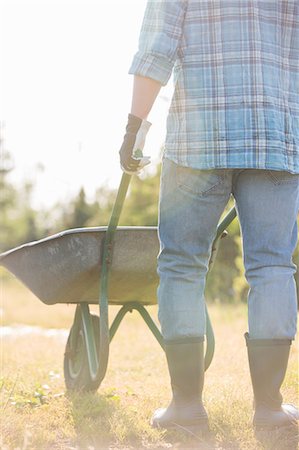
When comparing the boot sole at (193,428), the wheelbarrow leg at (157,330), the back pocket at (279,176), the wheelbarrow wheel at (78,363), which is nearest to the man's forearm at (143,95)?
the back pocket at (279,176)

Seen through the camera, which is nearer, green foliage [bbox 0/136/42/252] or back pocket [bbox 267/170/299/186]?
back pocket [bbox 267/170/299/186]

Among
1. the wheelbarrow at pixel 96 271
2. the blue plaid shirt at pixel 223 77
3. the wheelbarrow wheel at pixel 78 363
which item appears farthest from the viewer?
the wheelbarrow wheel at pixel 78 363

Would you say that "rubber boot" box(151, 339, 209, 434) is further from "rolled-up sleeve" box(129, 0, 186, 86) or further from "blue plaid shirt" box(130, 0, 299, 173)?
"rolled-up sleeve" box(129, 0, 186, 86)

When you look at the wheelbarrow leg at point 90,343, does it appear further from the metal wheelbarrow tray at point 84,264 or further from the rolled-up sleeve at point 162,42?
the rolled-up sleeve at point 162,42

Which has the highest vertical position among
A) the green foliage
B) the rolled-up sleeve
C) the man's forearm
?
the rolled-up sleeve

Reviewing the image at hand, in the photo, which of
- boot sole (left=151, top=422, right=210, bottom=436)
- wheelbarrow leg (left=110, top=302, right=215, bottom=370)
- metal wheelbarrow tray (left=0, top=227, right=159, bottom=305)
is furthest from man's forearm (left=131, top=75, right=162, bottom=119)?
boot sole (left=151, top=422, right=210, bottom=436)

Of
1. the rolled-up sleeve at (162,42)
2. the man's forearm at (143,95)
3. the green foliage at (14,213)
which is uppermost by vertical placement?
the rolled-up sleeve at (162,42)

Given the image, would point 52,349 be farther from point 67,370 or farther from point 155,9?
point 155,9

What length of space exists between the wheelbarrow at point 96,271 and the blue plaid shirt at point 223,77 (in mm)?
383

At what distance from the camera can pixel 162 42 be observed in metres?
2.33

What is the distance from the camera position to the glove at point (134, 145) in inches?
95.0

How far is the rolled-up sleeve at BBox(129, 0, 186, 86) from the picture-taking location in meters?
2.33

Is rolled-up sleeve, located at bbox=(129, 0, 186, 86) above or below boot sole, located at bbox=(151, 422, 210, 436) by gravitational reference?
above

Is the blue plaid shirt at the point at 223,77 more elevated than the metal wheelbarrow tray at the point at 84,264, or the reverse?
the blue plaid shirt at the point at 223,77
